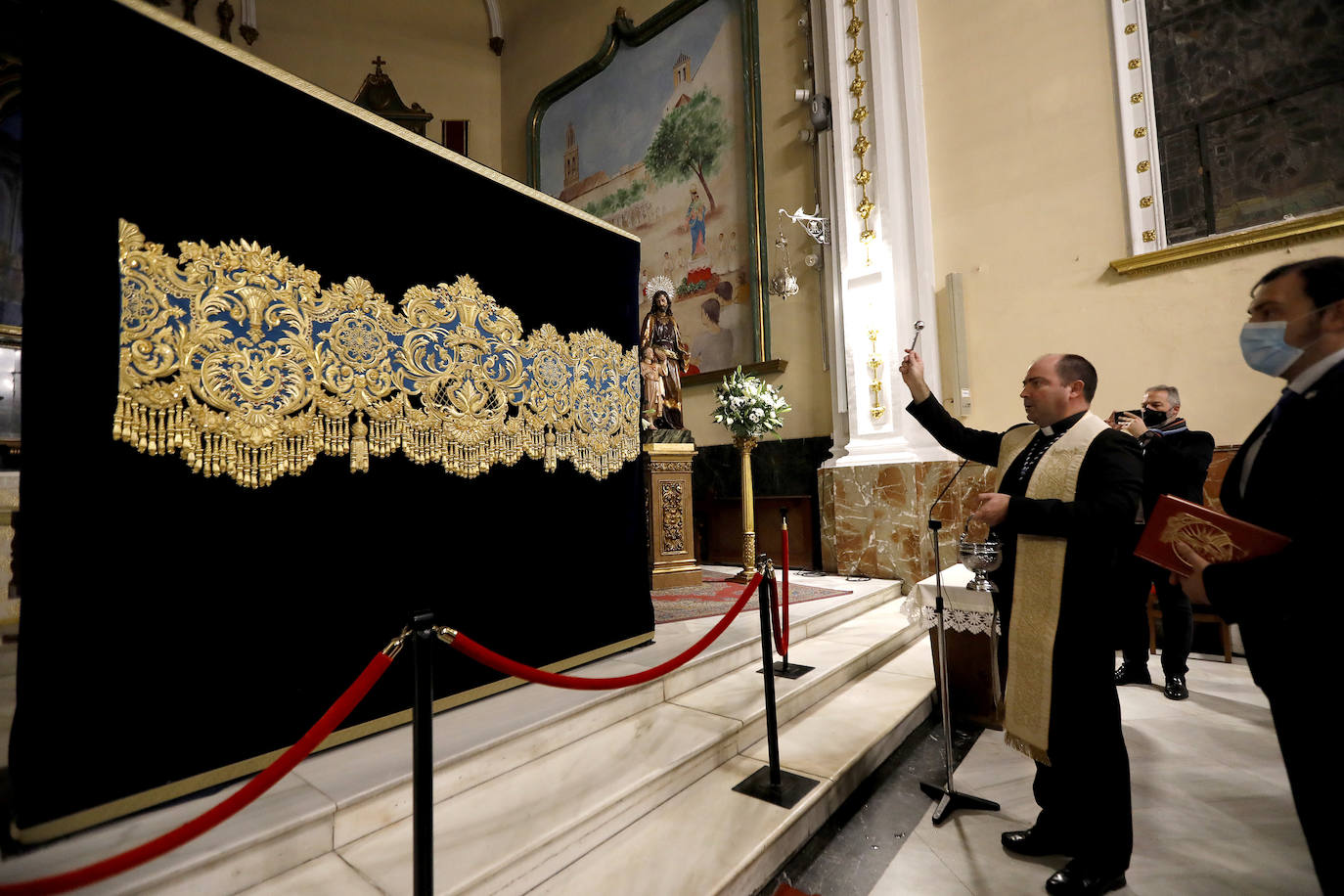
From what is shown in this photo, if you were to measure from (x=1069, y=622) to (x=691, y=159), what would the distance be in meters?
7.76

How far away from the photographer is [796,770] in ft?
8.50

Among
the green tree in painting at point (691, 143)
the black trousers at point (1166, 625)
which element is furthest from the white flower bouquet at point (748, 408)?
the green tree in painting at point (691, 143)

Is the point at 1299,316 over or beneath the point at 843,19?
beneath

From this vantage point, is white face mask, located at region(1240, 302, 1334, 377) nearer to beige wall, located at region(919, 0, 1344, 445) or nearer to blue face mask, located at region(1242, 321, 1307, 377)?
blue face mask, located at region(1242, 321, 1307, 377)

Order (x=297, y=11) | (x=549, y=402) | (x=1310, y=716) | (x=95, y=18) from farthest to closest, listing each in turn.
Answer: (x=297, y=11) → (x=549, y=402) → (x=95, y=18) → (x=1310, y=716)

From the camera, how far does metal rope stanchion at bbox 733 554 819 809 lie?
2.37m

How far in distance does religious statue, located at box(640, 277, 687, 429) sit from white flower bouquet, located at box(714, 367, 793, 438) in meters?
0.51

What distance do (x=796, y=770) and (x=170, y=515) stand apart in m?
2.47

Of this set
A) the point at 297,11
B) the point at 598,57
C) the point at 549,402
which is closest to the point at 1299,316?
the point at 549,402

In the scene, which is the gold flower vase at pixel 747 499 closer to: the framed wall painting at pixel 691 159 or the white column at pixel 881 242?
the white column at pixel 881 242

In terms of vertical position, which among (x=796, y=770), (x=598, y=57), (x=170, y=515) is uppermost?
(x=598, y=57)

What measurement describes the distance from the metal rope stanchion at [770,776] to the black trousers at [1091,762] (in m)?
0.90

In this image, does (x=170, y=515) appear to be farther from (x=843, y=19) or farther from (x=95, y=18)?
(x=843, y=19)

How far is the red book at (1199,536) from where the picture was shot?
55.6 inches
